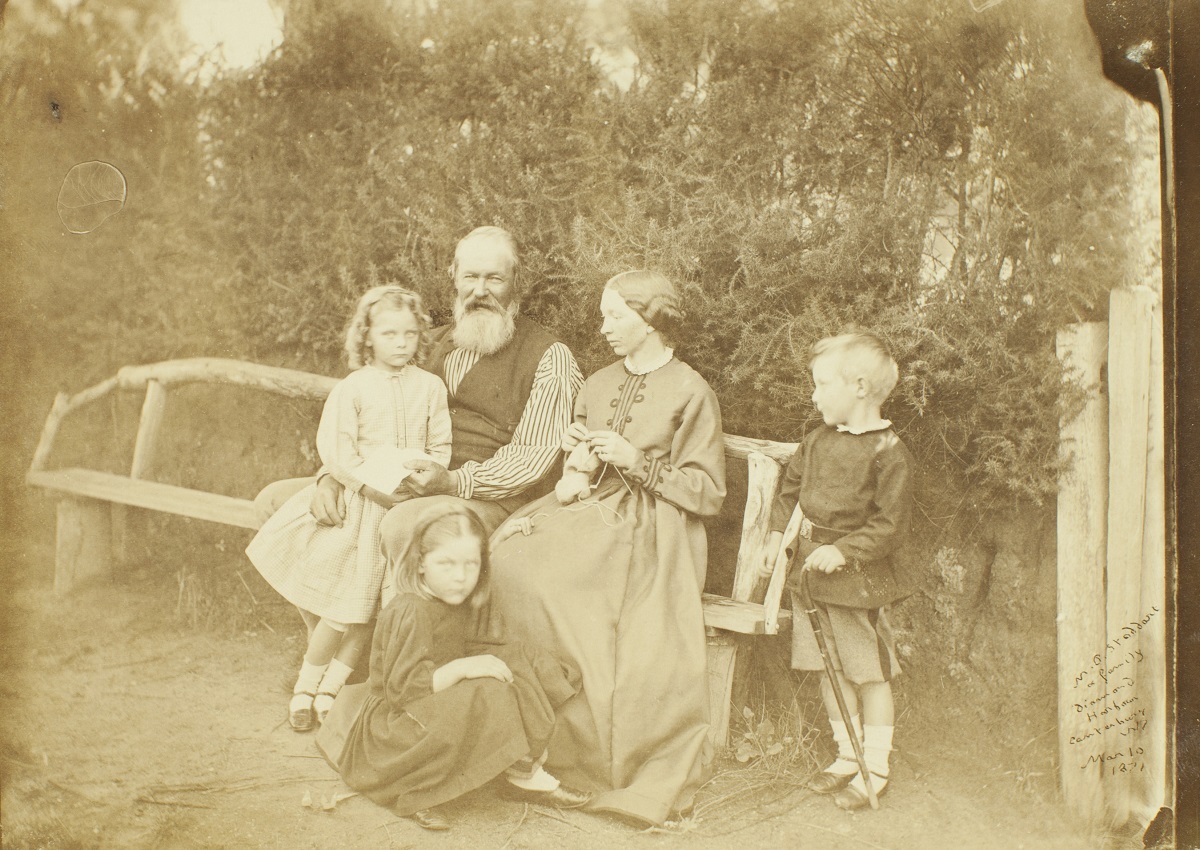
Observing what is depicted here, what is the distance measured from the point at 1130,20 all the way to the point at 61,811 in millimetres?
4167

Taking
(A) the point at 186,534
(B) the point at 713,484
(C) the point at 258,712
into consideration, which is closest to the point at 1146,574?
(B) the point at 713,484

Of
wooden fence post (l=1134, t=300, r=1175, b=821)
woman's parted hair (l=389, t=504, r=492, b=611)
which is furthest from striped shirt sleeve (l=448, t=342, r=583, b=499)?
wooden fence post (l=1134, t=300, r=1175, b=821)

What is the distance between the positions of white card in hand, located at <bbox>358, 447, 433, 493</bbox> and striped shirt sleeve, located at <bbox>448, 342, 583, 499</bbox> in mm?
165

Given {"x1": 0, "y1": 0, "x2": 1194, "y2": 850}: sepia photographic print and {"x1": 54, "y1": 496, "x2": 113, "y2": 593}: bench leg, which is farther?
{"x1": 54, "y1": 496, "x2": 113, "y2": 593}: bench leg

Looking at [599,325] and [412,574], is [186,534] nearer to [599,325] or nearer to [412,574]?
[412,574]

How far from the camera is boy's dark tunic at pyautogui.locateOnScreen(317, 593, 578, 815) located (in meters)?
2.73

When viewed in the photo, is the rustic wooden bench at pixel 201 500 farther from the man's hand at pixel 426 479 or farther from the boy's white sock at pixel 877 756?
the man's hand at pixel 426 479

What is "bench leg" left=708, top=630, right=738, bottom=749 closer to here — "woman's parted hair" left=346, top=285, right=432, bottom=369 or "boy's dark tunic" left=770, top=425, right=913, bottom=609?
"boy's dark tunic" left=770, top=425, right=913, bottom=609

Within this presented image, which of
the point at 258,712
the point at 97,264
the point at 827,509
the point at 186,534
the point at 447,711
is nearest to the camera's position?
the point at 447,711

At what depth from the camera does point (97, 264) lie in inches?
134

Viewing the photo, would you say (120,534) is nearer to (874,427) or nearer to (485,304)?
(485,304)

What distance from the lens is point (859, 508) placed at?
115 inches

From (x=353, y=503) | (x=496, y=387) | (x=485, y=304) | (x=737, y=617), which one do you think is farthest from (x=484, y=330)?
(x=737, y=617)

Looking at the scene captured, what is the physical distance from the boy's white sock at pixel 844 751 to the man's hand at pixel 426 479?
1.45m
